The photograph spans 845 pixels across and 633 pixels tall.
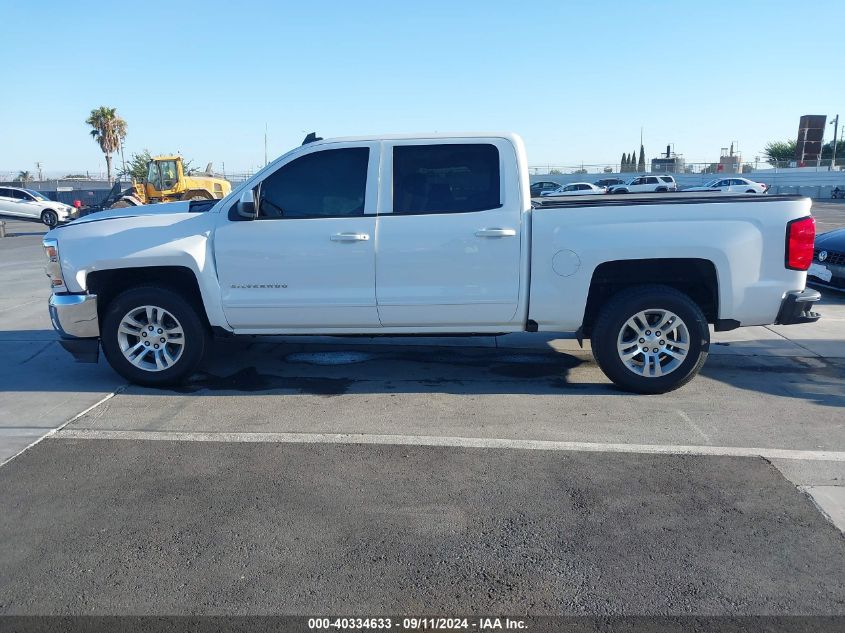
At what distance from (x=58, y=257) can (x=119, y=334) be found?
0.82 metres

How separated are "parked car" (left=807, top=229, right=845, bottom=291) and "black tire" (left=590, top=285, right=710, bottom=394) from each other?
5.28m

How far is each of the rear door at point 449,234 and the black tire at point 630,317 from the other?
777mm

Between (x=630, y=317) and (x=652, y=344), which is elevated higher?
(x=630, y=317)

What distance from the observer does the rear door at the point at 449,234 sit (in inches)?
219

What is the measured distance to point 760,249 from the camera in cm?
543

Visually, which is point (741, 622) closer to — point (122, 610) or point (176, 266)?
point (122, 610)

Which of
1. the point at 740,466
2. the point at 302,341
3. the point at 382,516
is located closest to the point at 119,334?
the point at 302,341

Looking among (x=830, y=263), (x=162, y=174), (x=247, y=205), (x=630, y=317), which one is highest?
(x=247, y=205)

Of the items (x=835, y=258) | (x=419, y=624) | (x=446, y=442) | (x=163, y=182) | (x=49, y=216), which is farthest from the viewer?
(x=163, y=182)

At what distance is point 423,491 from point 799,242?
3.63 meters

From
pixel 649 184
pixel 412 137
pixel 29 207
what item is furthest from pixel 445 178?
pixel 649 184

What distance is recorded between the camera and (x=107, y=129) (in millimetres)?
61000

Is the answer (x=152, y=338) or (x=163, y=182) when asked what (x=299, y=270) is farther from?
(x=163, y=182)

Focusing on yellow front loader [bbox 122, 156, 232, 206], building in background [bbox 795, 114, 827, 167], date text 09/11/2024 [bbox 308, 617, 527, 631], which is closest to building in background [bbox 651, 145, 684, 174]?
building in background [bbox 795, 114, 827, 167]
